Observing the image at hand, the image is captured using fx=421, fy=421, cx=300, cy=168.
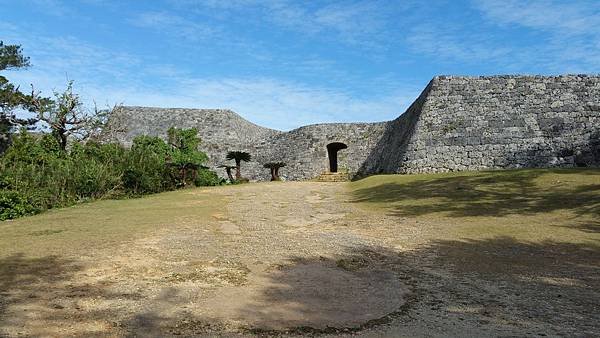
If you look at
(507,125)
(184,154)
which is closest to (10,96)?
(184,154)

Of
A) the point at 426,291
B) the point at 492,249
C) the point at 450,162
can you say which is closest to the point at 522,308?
the point at 426,291

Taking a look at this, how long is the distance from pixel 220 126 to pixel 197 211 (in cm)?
2140

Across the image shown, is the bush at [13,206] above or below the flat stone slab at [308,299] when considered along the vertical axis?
above

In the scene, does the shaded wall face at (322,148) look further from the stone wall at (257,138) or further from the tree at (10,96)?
the tree at (10,96)

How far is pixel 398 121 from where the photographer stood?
84.9 feet

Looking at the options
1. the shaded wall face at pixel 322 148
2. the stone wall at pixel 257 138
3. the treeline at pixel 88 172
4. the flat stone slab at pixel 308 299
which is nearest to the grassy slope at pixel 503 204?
the flat stone slab at pixel 308 299

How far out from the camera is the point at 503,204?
985 centimetres

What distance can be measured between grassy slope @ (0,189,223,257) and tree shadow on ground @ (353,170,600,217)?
16.5 feet

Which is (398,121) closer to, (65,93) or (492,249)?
→ (65,93)

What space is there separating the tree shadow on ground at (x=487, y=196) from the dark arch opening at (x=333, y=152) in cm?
1398

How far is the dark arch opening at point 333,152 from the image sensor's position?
28.4 m

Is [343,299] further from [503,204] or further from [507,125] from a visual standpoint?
[507,125]

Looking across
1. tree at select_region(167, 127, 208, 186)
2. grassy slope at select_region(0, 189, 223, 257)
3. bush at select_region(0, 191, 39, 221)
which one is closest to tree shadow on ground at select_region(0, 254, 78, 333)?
grassy slope at select_region(0, 189, 223, 257)

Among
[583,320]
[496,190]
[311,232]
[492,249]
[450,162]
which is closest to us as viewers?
[583,320]
